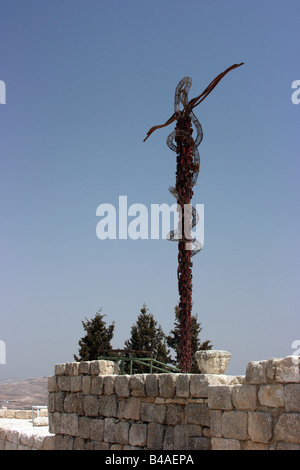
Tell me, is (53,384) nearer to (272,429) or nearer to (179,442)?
(179,442)

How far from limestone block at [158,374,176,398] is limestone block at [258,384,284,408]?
5.53 ft

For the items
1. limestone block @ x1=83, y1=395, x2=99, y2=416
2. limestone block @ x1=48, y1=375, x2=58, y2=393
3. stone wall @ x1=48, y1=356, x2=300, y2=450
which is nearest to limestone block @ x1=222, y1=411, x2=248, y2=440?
stone wall @ x1=48, y1=356, x2=300, y2=450

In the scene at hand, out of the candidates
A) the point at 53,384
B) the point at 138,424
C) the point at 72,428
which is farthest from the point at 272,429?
the point at 53,384

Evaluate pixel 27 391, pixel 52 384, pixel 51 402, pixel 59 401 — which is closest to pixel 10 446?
pixel 51 402

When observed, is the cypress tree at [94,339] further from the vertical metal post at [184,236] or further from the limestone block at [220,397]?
the limestone block at [220,397]

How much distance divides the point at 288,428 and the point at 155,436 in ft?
8.28

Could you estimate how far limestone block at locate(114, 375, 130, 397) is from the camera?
818 cm

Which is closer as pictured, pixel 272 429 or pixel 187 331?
pixel 272 429

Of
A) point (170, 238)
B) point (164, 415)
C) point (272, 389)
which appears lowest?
point (164, 415)

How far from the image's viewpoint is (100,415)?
28.6ft

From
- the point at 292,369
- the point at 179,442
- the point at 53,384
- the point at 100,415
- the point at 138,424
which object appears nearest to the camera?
the point at 292,369

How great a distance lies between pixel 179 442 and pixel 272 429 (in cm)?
181

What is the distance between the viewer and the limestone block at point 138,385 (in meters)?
7.92

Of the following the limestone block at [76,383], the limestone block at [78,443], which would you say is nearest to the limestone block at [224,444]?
the limestone block at [78,443]
